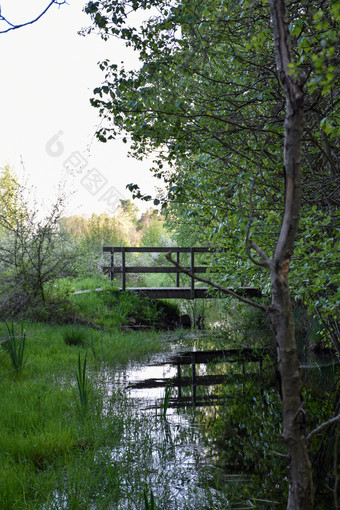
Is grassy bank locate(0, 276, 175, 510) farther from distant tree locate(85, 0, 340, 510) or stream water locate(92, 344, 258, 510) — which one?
distant tree locate(85, 0, 340, 510)

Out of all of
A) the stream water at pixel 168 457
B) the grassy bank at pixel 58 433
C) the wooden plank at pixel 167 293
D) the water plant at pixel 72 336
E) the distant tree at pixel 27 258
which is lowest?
the stream water at pixel 168 457

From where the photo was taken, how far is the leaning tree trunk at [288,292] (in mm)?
1625

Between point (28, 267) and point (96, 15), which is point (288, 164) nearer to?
point (96, 15)

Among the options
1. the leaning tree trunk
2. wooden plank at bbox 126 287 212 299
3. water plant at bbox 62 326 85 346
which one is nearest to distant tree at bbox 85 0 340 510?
the leaning tree trunk

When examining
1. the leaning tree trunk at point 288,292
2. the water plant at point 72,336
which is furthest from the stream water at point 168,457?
the water plant at point 72,336

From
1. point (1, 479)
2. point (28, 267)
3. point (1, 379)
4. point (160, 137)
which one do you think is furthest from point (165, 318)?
point (1, 479)

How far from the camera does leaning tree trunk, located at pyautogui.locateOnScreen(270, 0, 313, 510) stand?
1625 mm

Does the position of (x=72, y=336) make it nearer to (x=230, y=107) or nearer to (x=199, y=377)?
(x=199, y=377)

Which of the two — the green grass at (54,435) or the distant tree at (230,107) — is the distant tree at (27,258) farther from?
the distant tree at (230,107)

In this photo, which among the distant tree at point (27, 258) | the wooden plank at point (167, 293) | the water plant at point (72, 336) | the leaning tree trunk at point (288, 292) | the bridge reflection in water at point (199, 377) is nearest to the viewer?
the leaning tree trunk at point (288, 292)

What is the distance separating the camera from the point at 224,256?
16.6 feet

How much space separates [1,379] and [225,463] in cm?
291

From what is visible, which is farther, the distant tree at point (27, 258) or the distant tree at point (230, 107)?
the distant tree at point (27, 258)

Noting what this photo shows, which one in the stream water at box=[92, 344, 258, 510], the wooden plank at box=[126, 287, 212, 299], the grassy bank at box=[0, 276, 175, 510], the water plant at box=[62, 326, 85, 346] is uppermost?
the wooden plank at box=[126, 287, 212, 299]
